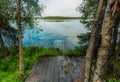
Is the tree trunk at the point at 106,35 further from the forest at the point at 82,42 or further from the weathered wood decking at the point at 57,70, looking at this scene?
the weathered wood decking at the point at 57,70

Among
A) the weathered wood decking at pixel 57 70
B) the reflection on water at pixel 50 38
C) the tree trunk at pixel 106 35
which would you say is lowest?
the reflection on water at pixel 50 38

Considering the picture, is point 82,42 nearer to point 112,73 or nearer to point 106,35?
point 112,73

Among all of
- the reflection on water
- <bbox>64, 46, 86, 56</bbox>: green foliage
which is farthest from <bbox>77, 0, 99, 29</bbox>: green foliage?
the reflection on water

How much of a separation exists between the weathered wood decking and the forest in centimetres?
19

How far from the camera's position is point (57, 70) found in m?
11.5

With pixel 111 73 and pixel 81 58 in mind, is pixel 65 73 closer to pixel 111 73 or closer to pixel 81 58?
pixel 111 73

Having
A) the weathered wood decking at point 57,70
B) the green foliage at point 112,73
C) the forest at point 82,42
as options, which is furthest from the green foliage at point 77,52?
the green foliage at point 112,73

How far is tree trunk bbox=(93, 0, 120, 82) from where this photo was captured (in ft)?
14.3

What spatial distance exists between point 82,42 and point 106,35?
11403 millimetres

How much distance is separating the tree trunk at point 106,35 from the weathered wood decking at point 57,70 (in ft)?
12.1

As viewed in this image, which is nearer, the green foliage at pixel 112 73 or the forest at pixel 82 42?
the forest at pixel 82 42

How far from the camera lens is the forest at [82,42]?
4.61m

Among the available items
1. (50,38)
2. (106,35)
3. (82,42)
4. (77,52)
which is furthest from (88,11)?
(50,38)

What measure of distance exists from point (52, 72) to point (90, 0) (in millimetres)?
5736
